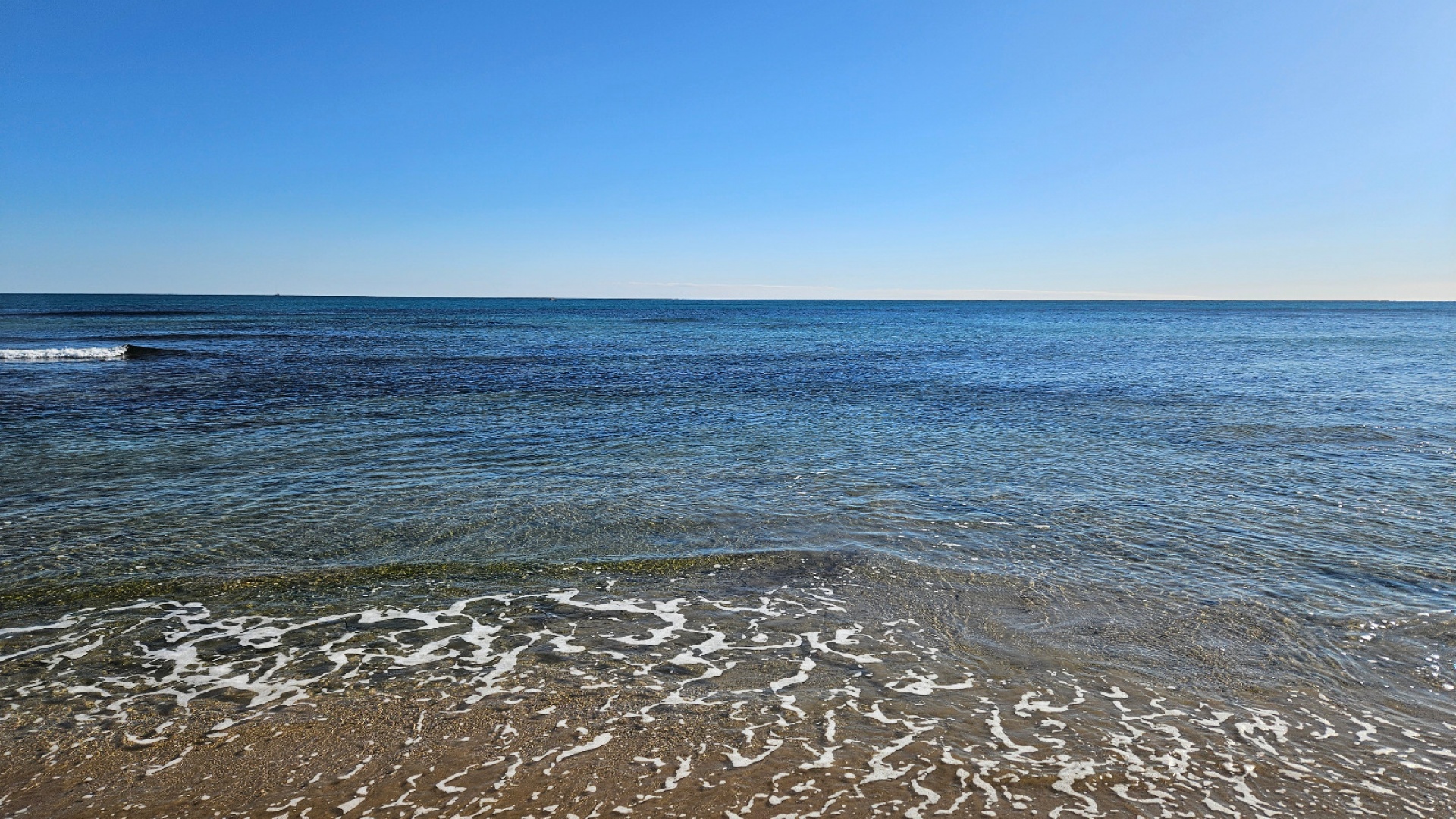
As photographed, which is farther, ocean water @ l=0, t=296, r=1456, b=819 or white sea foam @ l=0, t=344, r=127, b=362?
white sea foam @ l=0, t=344, r=127, b=362

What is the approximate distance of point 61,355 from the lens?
36.3m

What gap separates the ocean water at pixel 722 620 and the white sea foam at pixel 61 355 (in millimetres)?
21346

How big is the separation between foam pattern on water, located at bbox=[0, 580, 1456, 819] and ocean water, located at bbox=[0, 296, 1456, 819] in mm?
30

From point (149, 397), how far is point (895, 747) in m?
25.4

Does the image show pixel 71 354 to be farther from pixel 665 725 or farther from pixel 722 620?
pixel 665 725

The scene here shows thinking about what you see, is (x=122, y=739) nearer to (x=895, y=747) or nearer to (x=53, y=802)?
(x=53, y=802)

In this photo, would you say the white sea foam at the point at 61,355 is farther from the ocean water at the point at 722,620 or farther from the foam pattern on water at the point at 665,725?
the foam pattern on water at the point at 665,725

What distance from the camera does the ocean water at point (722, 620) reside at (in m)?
4.98

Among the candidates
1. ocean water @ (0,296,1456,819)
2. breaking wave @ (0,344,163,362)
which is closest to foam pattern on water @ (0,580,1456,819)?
ocean water @ (0,296,1456,819)

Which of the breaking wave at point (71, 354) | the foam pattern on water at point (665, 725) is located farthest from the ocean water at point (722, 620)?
the breaking wave at point (71, 354)

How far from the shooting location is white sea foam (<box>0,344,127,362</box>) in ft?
115

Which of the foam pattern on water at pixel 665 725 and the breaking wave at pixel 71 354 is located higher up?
the breaking wave at pixel 71 354

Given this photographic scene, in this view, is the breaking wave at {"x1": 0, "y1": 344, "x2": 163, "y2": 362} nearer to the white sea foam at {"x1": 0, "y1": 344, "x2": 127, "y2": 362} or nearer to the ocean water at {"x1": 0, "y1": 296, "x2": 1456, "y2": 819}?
the white sea foam at {"x1": 0, "y1": 344, "x2": 127, "y2": 362}

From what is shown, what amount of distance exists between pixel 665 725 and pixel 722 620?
2043 mm
